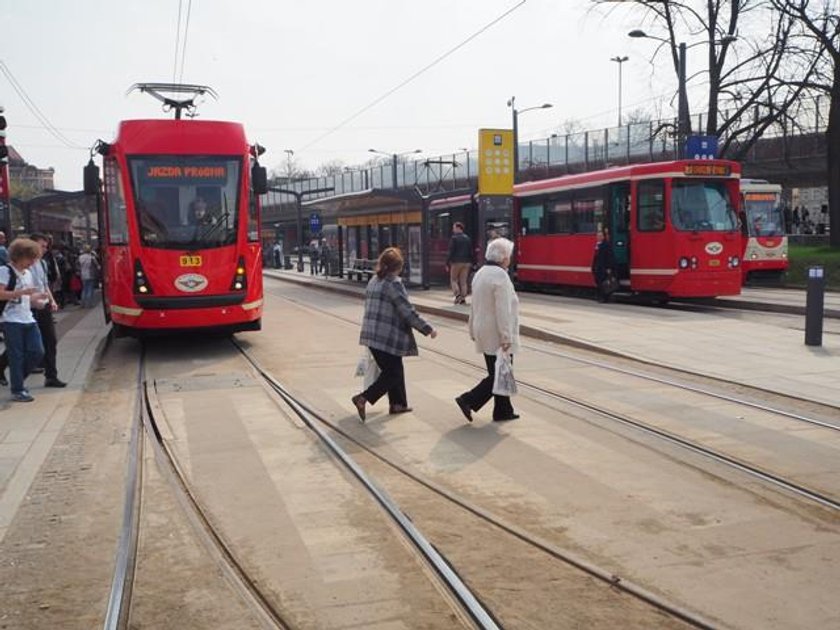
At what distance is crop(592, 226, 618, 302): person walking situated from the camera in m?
21.2

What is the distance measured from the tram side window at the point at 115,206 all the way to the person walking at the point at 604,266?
37.7ft

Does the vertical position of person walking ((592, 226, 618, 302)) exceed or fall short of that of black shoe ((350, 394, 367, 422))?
it exceeds it

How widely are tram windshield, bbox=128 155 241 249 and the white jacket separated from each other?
21.2 ft

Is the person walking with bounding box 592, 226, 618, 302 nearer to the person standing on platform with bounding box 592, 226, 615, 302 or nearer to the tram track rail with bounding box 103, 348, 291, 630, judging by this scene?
the person standing on platform with bounding box 592, 226, 615, 302

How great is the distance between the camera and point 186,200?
44.8ft

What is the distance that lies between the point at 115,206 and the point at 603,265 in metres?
11.6

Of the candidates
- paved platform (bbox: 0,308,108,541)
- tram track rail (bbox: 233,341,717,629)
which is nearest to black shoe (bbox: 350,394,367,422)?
tram track rail (bbox: 233,341,717,629)

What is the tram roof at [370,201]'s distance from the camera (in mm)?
27625

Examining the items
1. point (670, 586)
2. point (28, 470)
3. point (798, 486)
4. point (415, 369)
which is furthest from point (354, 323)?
point (670, 586)

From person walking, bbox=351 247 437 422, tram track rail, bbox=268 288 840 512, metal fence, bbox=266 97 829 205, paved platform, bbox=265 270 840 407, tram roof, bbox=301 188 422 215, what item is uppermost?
metal fence, bbox=266 97 829 205

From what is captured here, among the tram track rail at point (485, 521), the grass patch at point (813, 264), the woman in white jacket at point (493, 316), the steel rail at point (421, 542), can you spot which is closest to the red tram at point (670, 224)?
the grass patch at point (813, 264)

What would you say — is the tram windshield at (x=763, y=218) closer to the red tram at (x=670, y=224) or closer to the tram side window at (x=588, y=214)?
the tram side window at (x=588, y=214)

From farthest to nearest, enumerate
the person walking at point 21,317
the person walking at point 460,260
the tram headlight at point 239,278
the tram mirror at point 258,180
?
the person walking at point 460,260, the tram mirror at point 258,180, the tram headlight at point 239,278, the person walking at point 21,317

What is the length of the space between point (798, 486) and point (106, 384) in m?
8.35
